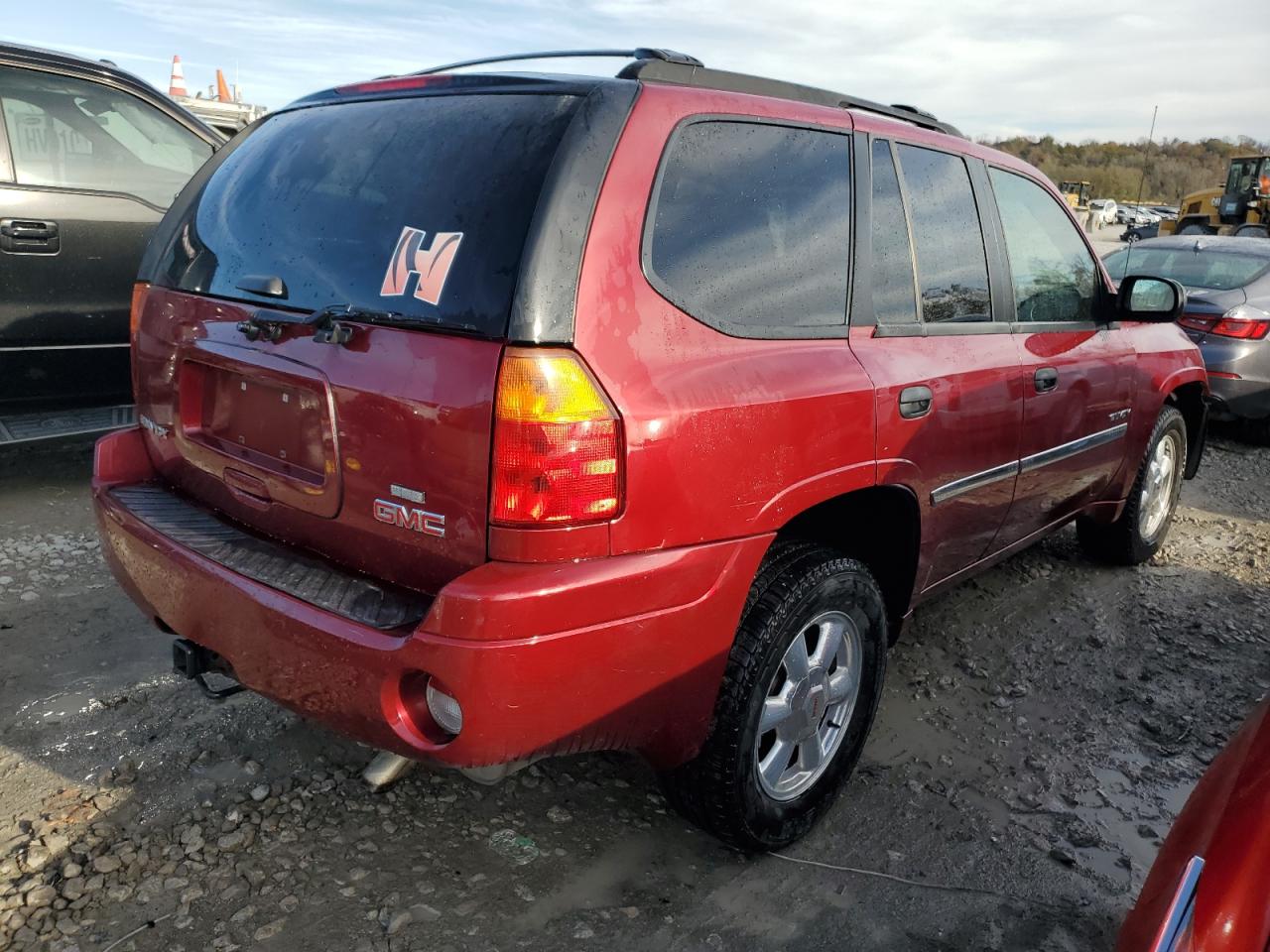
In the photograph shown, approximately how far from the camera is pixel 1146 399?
158 inches

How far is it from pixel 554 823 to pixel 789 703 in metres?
0.70

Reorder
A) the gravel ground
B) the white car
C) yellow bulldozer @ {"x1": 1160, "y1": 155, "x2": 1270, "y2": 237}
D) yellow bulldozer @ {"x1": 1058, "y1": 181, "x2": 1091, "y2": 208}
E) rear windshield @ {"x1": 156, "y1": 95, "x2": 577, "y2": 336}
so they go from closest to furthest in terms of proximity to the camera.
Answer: rear windshield @ {"x1": 156, "y1": 95, "x2": 577, "y2": 336} < the gravel ground < yellow bulldozer @ {"x1": 1058, "y1": 181, "x2": 1091, "y2": 208} < yellow bulldozer @ {"x1": 1160, "y1": 155, "x2": 1270, "y2": 237} < the white car

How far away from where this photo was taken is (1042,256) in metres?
3.41

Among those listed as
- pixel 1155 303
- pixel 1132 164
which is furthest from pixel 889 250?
pixel 1132 164

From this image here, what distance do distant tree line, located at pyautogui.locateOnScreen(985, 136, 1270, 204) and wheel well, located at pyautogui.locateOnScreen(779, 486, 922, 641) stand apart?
35932 mm

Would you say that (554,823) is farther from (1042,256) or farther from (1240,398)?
(1240,398)

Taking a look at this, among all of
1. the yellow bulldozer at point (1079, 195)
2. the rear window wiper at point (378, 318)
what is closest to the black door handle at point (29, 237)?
the rear window wiper at point (378, 318)

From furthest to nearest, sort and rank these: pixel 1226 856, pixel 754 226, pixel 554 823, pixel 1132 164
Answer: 1. pixel 1132 164
2. pixel 554 823
3. pixel 754 226
4. pixel 1226 856

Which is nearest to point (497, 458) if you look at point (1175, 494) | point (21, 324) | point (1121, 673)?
point (1121, 673)

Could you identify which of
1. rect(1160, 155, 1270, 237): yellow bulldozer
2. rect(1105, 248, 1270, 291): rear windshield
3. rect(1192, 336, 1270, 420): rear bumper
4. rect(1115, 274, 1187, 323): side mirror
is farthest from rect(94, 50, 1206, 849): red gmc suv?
rect(1160, 155, 1270, 237): yellow bulldozer

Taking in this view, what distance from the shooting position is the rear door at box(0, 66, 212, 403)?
14.0ft

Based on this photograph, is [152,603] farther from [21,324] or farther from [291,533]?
[21,324]

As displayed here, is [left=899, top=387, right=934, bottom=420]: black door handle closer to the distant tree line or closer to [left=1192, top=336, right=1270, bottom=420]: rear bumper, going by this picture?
[left=1192, top=336, right=1270, bottom=420]: rear bumper

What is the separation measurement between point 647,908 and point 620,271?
1438mm
